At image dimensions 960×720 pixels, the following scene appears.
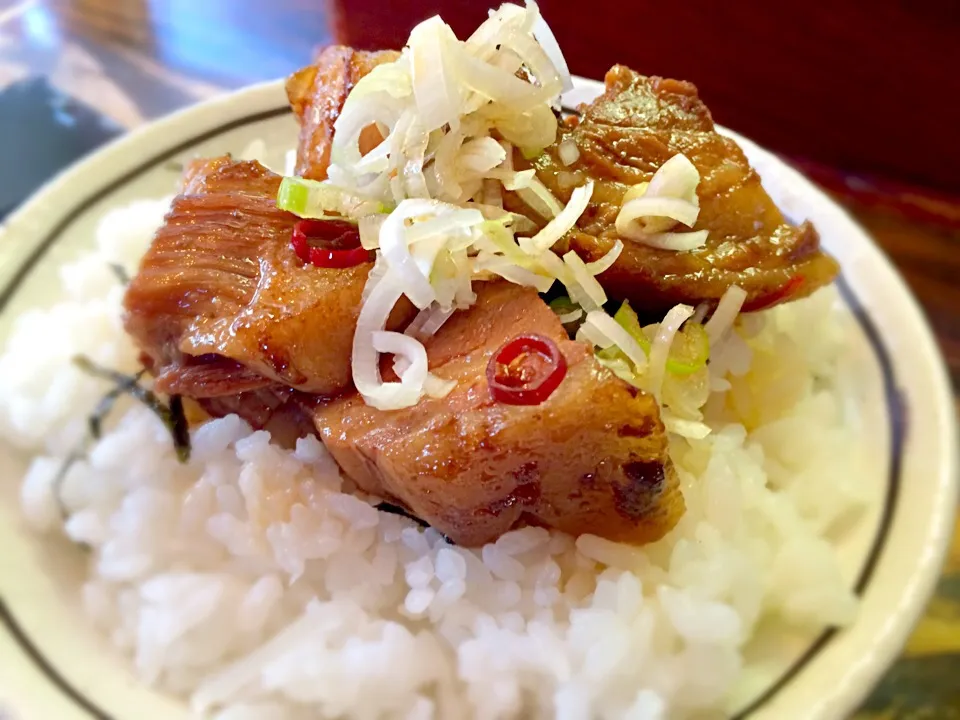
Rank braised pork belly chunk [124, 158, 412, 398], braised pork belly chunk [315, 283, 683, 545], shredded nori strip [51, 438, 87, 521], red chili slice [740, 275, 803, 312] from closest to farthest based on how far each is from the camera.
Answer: braised pork belly chunk [315, 283, 683, 545] → braised pork belly chunk [124, 158, 412, 398] → red chili slice [740, 275, 803, 312] → shredded nori strip [51, 438, 87, 521]

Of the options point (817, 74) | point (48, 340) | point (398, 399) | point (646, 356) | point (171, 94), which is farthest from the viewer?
point (171, 94)

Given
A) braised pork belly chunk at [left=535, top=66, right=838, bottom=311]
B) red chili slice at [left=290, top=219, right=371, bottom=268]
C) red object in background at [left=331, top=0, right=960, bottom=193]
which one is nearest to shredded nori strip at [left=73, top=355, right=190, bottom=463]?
red chili slice at [left=290, top=219, right=371, bottom=268]

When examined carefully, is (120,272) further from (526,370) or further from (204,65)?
(204,65)

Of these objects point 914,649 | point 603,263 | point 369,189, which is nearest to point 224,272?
point 369,189

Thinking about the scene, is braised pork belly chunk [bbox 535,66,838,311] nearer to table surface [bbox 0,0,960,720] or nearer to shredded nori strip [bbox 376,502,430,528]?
shredded nori strip [bbox 376,502,430,528]

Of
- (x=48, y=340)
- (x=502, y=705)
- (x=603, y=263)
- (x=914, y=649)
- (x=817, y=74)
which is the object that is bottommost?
(x=914, y=649)

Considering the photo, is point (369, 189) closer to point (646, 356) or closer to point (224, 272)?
point (224, 272)
